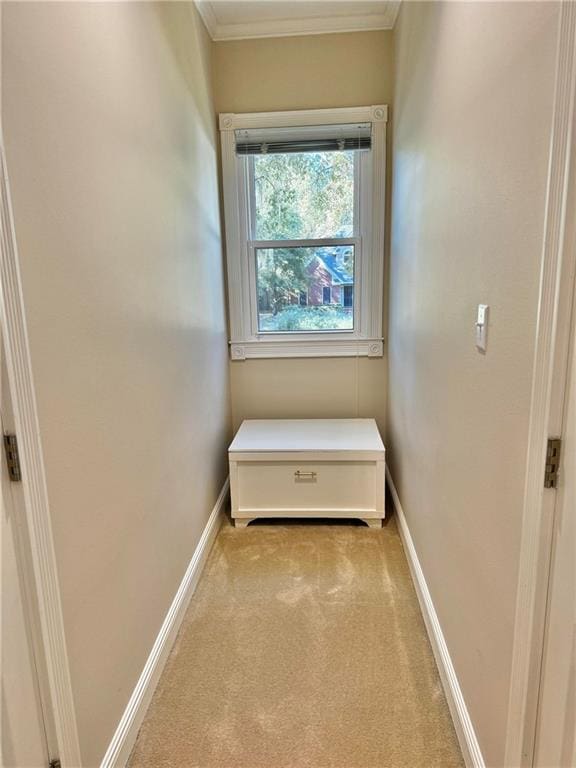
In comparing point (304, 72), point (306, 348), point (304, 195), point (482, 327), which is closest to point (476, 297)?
point (482, 327)

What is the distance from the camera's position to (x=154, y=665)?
159 centimetres

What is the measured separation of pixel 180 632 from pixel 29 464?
1.27 meters

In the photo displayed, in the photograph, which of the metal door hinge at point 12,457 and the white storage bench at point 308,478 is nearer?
the metal door hinge at point 12,457

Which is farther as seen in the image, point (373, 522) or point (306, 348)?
point (306, 348)

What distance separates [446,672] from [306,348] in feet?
6.46

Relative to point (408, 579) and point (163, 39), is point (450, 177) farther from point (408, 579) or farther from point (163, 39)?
point (408, 579)

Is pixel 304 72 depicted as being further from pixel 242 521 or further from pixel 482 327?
pixel 242 521

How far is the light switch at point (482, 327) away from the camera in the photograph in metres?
1.16

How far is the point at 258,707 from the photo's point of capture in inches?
60.0

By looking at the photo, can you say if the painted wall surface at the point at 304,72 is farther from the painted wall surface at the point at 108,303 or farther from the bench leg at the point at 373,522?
the bench leg at the point at 373,522

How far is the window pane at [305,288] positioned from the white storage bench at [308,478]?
32.3 inches

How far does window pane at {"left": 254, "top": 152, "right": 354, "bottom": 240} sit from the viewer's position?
290 centimetres

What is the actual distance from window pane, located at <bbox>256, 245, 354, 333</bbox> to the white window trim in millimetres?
55

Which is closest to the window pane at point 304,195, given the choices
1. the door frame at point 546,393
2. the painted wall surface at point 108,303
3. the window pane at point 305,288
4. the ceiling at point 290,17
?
the window pane at point 305,288
